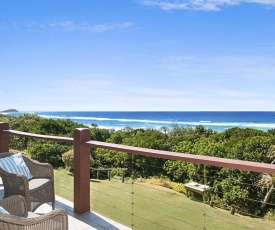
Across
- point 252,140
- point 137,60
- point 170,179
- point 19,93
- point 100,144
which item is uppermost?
point 137,60

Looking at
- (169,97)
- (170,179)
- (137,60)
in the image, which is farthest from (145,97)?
(170,179)

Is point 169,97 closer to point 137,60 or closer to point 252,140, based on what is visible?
point 137,60

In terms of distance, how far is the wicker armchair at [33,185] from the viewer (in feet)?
9.62

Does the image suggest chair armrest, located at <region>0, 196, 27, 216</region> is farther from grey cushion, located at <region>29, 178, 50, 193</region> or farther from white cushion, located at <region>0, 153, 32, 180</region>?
white cushion, located at <region>0, 153, 32, 180</region>

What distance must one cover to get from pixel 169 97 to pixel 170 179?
35.1m

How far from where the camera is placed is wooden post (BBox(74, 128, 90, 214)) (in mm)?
3309

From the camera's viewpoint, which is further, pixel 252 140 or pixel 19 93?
pixel 19 93

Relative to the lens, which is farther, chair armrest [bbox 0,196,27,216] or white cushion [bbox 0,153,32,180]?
white cushion [bbox 0,153,32,180]

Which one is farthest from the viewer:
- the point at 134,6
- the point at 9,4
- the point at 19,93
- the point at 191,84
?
the point at 191,84

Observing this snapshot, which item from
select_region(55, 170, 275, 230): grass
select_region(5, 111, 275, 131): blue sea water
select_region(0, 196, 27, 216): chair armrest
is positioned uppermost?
select_region(0, 196, 27, 216): chair armrest

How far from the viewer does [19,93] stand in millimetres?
32844

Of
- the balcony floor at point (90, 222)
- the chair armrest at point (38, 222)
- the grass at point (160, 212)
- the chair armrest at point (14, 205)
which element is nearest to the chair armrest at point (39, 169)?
the balcony floor at point (90, 222)

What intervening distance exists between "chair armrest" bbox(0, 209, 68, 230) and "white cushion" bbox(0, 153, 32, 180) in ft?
4.99

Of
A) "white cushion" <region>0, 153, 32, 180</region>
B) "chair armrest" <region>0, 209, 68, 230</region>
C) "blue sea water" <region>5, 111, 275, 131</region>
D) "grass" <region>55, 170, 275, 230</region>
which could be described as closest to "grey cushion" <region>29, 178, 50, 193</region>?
"white cushion" <region>0, 153, 32, 180</region>
